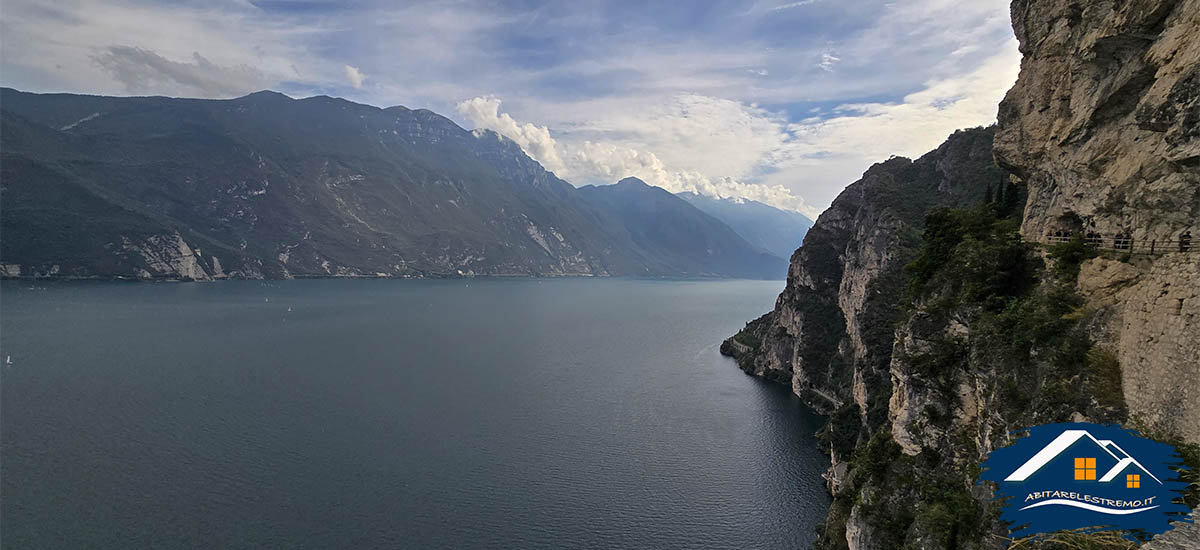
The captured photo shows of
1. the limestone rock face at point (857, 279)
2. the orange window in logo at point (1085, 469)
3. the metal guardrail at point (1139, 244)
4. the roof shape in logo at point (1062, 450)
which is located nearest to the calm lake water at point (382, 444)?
the limestone rock face at point (857, 279)

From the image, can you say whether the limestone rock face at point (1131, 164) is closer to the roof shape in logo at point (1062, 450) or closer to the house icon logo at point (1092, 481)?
the house icon logo at point (1092, 481)

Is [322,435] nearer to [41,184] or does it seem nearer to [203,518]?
[203,518]

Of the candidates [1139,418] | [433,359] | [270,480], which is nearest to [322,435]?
[270,480]

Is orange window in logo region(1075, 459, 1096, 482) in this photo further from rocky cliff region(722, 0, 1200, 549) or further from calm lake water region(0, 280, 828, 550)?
calm lake water region(0, 280, 828, 550)

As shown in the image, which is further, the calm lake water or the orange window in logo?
the calm lake water

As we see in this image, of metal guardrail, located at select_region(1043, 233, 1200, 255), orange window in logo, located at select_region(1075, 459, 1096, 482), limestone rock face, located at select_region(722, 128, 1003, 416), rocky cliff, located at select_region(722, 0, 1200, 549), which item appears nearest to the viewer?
orange window in logo, located at select_region(1075, 459, 1096, 482)

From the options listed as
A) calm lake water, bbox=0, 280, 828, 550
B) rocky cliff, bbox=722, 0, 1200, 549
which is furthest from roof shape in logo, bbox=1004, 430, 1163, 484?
calm lake water, bbox=0, 280, 828, 550
